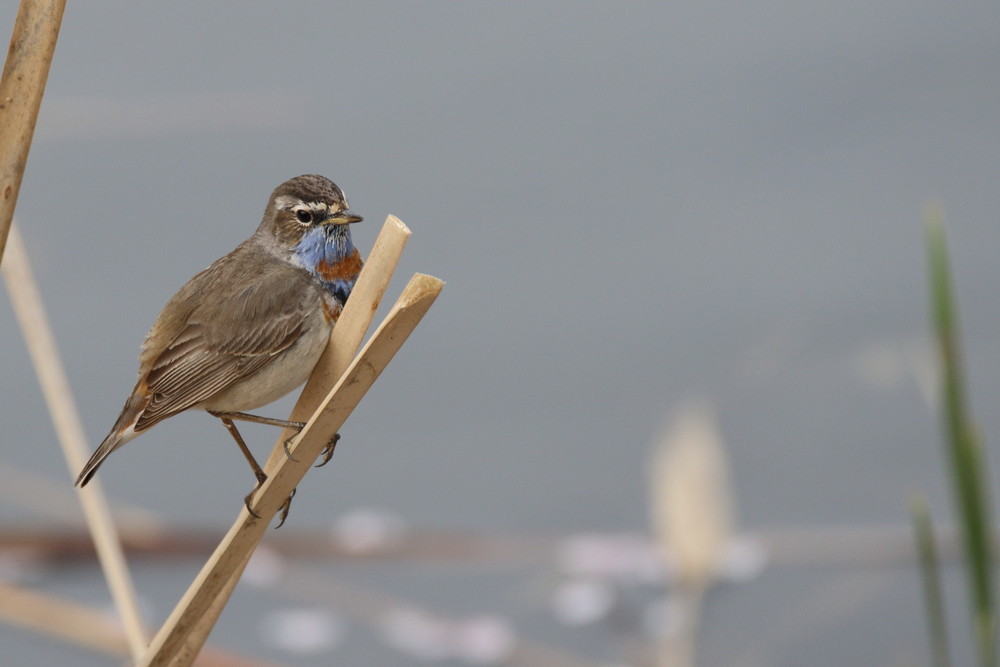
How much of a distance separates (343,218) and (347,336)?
47cm

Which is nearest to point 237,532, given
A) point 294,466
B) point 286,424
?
point 294,466

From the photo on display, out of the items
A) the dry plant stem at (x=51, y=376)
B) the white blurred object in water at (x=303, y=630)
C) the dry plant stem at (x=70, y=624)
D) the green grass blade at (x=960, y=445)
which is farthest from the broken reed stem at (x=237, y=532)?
the white blurred object in water at (x=303, y=630)

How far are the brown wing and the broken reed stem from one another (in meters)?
0.39

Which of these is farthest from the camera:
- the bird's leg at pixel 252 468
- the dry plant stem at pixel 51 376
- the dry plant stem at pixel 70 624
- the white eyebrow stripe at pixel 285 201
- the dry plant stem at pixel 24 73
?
the dry plant stem at pixel 70 624

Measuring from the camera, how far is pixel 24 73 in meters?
1.90

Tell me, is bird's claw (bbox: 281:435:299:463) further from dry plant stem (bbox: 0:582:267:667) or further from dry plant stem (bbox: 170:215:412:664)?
dry plant stem (bbox: 0:582:267:667)

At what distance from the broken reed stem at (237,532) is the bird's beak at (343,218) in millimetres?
392

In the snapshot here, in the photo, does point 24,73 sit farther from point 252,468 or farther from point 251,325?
point 252,468

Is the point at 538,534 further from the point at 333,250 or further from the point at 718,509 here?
the point at 333,250

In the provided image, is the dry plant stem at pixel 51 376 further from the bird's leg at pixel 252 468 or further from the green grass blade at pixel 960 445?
the green grass blade at pixel 960 445

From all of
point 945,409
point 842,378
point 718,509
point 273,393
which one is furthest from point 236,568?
point 842,378

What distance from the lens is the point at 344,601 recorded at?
13.8ft

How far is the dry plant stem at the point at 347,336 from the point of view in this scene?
2.04 meters

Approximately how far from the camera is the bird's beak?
2594 millimetres
